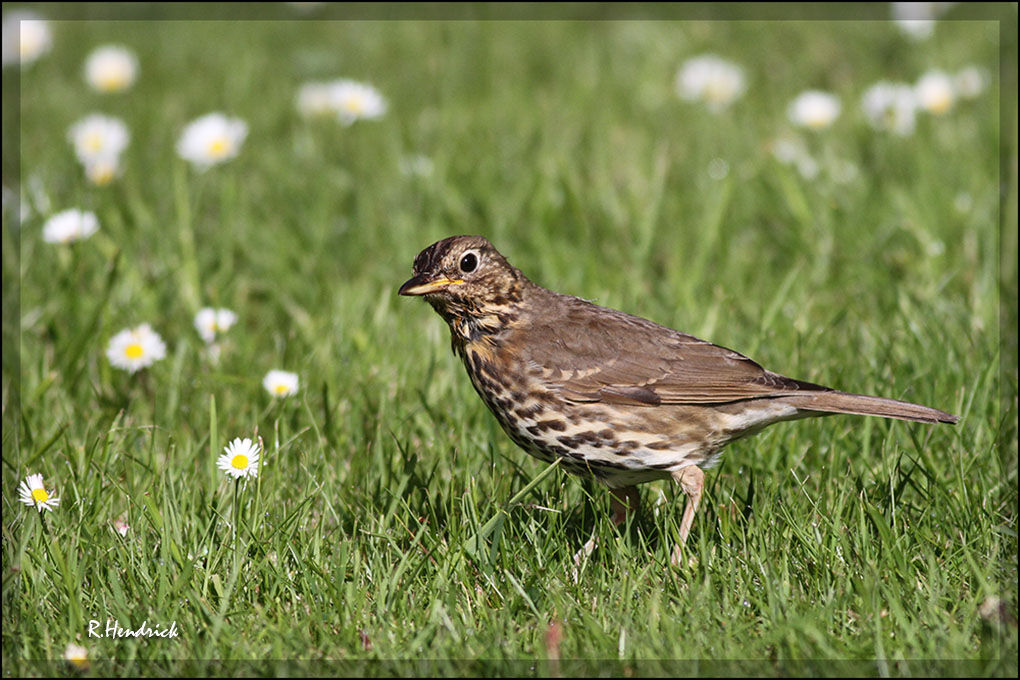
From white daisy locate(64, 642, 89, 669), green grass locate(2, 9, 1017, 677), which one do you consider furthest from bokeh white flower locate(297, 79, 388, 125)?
white daisy locate(64, 642, 89, 669)

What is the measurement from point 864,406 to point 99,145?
5.70 meters

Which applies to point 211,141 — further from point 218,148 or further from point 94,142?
point 94,142

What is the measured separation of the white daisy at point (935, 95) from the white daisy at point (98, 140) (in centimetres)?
548

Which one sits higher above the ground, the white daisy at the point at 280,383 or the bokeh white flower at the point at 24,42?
the bokeh white flower at the point at 24,42

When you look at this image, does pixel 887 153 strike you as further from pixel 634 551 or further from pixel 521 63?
pixel 634 551

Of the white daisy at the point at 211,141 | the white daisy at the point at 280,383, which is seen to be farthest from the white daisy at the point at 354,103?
the white daisy at the point at 280,383

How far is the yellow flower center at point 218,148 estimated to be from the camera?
7725mm

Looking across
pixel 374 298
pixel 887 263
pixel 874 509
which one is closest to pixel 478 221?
pixel 374 298

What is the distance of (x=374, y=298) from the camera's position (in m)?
6.83

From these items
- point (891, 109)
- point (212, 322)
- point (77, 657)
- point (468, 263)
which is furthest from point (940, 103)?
point (77, 657)

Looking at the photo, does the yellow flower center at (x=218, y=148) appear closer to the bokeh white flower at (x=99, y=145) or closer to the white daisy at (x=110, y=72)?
the bokeh white flower at (x=99, y=145)

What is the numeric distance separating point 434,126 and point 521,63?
58.7 inches

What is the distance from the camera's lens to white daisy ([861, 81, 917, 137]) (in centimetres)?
827

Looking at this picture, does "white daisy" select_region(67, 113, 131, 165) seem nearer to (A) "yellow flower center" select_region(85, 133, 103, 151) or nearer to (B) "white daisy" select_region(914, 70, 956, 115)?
(A) "yellow flower center" select_region(85, 133, 103, 151)
